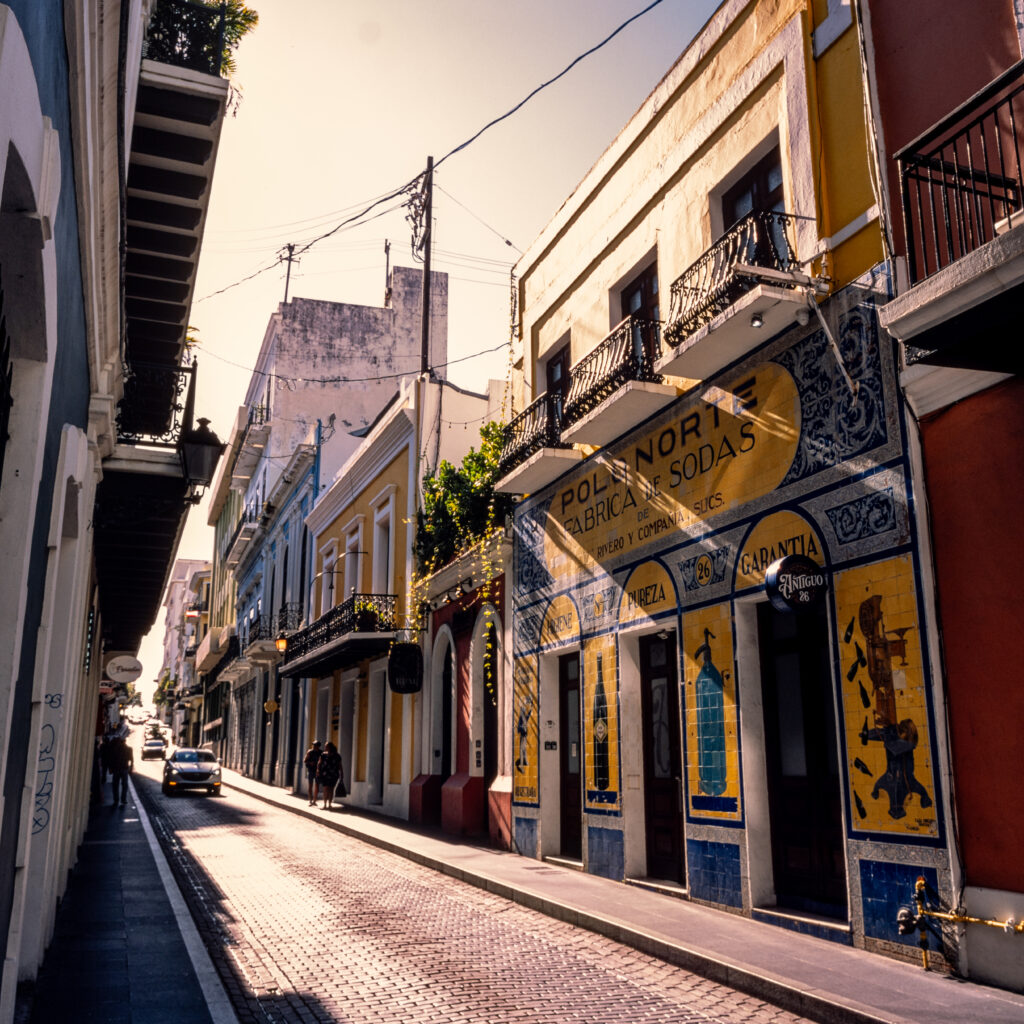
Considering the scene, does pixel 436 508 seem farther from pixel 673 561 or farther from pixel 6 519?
pixel 6 519

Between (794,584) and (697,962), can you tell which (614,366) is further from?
(697,962)

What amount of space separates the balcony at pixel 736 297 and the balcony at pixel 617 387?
0.69 meters

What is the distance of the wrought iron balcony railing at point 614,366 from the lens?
11195 mm

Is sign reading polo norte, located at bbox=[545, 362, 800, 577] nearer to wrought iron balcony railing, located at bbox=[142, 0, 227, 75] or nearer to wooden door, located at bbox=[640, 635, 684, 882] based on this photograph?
wooden door, located at bbox=[640, 635, 684, 882]

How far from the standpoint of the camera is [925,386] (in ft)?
24.2

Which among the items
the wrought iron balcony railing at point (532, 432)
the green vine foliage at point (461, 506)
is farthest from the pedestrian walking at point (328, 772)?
the wrought iron balcony railing at point (532, 432)

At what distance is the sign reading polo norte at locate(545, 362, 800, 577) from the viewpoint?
365 inches

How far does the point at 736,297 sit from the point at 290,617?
24176mm

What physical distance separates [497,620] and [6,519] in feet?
38.7

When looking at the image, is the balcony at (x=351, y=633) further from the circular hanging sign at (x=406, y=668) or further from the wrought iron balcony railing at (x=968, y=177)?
the wrought iron balcony railing at (x=968, y=177)

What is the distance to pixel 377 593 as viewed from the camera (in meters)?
22.5

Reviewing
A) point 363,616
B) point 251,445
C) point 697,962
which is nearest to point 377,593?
point 363,616

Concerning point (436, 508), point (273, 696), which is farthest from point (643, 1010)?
point (273, 696)

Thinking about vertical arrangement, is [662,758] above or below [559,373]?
below
